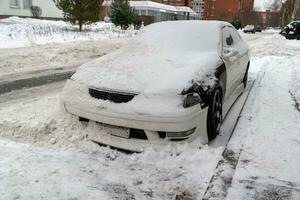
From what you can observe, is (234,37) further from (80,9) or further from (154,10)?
(154,10)

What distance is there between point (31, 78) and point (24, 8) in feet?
70.6

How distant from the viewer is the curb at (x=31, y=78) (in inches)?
309

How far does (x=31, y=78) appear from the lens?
890 centimetres

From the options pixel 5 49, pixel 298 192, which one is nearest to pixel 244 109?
pixel 298 192

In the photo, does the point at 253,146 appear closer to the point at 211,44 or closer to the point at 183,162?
the point at 183,162

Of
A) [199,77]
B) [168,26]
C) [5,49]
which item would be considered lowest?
[5,49]

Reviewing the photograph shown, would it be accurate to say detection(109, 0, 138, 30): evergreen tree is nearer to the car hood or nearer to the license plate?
the car hood

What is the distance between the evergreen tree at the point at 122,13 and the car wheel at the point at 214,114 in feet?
76.7

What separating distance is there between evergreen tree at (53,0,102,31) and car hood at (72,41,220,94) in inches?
668

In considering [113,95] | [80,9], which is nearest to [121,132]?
[113,95]

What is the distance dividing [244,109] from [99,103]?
2.99 metres

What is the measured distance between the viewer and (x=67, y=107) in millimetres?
4617

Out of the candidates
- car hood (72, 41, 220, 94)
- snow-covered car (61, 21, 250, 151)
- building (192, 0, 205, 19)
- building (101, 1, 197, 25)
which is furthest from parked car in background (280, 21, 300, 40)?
building (192, 0, 205, 19)

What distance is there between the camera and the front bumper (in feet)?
13.1
